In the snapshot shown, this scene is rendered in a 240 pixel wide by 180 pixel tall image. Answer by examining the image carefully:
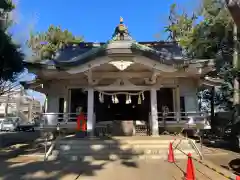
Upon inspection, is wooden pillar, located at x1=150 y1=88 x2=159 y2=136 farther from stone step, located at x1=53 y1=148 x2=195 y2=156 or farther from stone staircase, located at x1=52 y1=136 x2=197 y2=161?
stone step, located at x1=53 y1=148 x2=195 y2=156

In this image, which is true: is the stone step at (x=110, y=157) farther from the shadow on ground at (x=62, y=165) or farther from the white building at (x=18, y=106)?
the white building at (x=18, y=106)

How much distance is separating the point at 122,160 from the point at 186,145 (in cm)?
300

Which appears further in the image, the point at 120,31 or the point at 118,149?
the point at 120,31

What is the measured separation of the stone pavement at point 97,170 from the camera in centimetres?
636

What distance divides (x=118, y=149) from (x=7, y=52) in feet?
32.9

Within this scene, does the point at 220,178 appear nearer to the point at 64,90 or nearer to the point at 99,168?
the point at 99,168

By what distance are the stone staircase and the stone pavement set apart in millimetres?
579

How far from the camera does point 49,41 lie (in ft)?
98.2

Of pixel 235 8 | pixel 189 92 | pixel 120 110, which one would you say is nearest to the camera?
pixel 235 8

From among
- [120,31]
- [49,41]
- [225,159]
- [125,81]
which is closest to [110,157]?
[225,159]

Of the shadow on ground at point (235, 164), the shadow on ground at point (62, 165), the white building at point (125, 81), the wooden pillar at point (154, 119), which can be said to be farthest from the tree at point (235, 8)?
the wooden pillar at point (154, 119)

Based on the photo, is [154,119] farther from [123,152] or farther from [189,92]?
[189,92]

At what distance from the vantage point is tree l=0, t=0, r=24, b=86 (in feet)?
45.1

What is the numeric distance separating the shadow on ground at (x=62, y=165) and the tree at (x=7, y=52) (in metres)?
7.32
